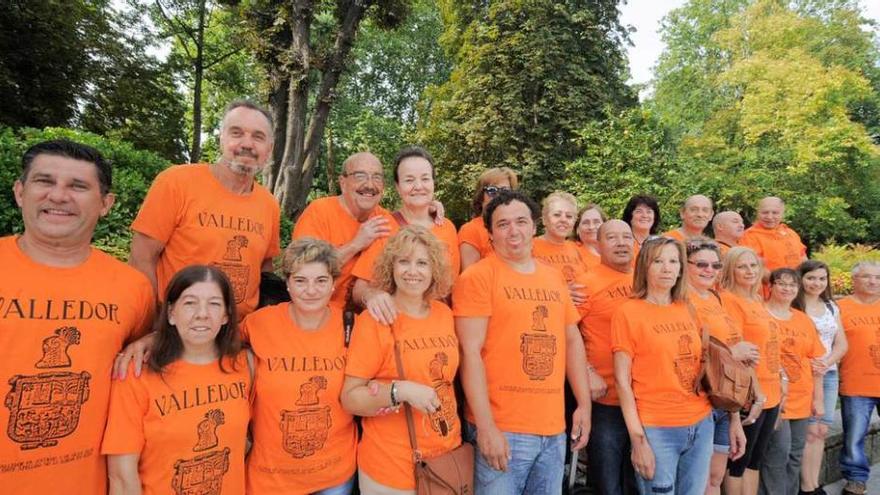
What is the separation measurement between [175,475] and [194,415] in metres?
0.26

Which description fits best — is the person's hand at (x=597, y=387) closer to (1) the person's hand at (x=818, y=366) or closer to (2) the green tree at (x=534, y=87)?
(1) the person's hand at (x=818, y=366)

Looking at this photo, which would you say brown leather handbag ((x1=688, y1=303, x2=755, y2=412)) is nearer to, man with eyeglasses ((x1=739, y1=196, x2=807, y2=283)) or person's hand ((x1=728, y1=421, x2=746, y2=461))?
person's hand ((x1=728, y1=421, x2=746, y2=461))

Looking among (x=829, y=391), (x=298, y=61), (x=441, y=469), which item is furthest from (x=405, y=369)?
(x=298, y=61)

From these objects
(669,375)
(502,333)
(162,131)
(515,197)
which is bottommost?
(669,375)

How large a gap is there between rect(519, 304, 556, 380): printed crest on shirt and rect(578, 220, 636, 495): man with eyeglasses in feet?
2.49

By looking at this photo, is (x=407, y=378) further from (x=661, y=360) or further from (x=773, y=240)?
(x=773, y=240)

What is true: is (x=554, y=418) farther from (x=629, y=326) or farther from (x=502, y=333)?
(x=629, y=326)

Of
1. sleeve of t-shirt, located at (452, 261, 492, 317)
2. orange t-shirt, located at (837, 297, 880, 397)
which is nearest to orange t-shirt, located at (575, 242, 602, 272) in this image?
sleeve of t-shirt, located at (452, 261, 492, 317)

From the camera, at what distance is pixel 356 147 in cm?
2527

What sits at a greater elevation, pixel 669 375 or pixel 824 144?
pixel 824 144

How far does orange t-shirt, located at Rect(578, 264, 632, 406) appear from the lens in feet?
12.0

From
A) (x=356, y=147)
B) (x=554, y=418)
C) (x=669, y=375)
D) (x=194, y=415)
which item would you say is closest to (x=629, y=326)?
(x=669, y=375)

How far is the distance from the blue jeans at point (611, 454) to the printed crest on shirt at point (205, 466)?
257cm

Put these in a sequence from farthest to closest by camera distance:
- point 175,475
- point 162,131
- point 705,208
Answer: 1. point 162,131
2. point 705,208
3. point 175,475
